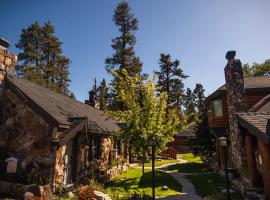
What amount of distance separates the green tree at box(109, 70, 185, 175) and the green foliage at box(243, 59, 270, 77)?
46.2 m

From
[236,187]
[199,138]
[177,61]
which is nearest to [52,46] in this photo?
[177,61]

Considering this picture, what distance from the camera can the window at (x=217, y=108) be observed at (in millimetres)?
18497

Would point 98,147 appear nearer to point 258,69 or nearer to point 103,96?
point 103,96

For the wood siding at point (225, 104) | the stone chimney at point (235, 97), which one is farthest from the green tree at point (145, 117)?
the wood siding at point (225, 104)

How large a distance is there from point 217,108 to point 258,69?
39.5m

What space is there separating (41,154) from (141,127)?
14.5 ft

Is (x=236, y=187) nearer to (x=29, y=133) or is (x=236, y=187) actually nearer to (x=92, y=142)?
(x=92, y=142)

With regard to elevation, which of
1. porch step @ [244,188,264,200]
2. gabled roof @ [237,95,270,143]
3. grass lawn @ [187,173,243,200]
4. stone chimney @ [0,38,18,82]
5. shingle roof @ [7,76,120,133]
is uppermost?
stone chimney @ [0,38,18,82]

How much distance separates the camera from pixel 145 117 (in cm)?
1066

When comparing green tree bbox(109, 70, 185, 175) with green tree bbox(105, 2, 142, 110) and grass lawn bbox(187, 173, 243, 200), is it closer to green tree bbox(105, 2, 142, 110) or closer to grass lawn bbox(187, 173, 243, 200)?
grass lawn bbox(187, 173, 243, 200)

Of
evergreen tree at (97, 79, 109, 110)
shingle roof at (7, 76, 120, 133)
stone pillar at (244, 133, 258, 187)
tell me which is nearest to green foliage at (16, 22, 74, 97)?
evergreen tree at (97, 79, 109, 110)

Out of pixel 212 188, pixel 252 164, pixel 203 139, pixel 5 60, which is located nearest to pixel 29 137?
pixel 5 60

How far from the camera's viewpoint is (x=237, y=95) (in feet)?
48.9

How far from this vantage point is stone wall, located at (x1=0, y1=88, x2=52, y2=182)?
33.4 feet
